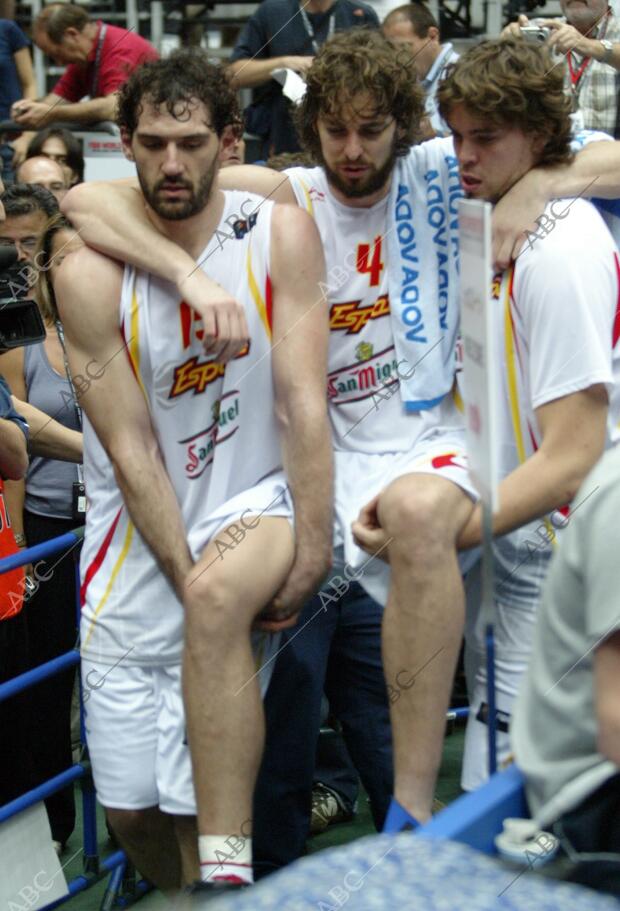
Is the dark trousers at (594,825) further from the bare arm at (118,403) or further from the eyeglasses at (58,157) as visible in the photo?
the eyeglasses at (58,157)

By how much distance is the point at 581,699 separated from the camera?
6.84 feet

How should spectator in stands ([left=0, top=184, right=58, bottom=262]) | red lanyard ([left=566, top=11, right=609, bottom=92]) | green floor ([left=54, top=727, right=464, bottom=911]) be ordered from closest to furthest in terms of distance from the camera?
green floor ([left=54, top=727, right=464, bottom=911]), red lanyard ([left=566, top=11, right=609, bottom=92]), spectator in stands ([left=0, top=184, right=58, bottom=262])

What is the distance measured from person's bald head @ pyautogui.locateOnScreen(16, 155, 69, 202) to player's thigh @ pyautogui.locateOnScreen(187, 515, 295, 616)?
3168mm

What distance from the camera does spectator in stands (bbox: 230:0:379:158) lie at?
6301 millimetres

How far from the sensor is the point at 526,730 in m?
2.16

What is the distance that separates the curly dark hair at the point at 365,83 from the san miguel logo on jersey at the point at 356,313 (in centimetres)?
36

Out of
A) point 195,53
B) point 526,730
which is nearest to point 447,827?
point 526,730

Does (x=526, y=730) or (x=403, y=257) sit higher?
(x=403, y=257)

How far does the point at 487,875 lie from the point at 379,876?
14cm

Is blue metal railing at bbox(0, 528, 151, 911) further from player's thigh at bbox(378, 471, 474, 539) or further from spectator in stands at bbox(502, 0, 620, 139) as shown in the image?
spectator in stands at bbox(502, 0, 620, 139)

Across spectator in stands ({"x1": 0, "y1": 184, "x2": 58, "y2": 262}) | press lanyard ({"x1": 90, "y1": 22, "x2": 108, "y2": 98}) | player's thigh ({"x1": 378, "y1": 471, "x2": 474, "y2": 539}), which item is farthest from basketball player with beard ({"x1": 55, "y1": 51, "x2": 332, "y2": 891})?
press lanyard ({"x1": 90, "y1": 22, "x2": 108, "y2": 98})

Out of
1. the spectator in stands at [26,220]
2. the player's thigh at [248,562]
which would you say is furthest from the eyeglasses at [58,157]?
the player's thigh at [248,562]

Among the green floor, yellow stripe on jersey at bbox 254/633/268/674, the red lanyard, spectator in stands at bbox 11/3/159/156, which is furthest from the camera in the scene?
spectator in stands at bbox 11/3/159/156

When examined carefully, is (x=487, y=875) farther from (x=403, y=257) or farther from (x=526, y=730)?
(x=403, y=257)
